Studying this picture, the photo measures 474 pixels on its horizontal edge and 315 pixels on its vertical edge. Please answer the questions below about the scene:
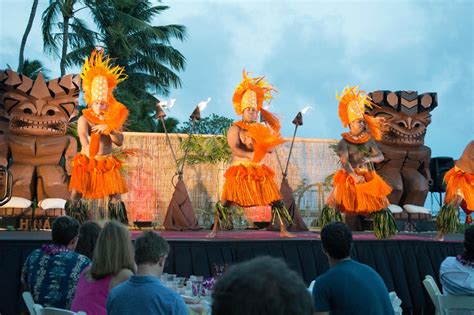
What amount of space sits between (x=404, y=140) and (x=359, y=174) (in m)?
2.51

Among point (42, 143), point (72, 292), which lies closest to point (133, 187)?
point (42, 143)

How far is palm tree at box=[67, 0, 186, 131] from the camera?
689 inches

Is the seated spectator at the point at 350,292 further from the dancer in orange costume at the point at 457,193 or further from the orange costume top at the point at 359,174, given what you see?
the dancer in orange costume at the point at 457,193

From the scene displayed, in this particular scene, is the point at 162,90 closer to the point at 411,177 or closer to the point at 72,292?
the point at 411,177

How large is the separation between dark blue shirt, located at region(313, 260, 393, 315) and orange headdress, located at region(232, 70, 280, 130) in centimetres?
425

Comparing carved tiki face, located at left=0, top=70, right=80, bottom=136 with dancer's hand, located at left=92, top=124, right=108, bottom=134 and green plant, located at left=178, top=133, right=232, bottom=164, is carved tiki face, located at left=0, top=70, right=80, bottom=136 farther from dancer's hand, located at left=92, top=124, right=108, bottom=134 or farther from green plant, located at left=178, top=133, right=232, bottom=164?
green plant, located at left=178, top=133, right=232, bottom=164

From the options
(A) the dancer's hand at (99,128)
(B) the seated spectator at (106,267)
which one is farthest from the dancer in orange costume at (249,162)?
(B) the seated spectator at (106,267)

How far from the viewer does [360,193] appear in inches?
258

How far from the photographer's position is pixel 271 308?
96 centimetres

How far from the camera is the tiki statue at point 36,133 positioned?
7.91 meters

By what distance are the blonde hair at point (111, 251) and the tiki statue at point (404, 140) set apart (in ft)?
22.5

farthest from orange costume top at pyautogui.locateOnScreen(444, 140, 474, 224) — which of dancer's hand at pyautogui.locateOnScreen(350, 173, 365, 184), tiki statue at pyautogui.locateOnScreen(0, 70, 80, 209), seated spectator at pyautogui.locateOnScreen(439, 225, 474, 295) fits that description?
tiki statue at pyautogui.locateOnScreen(0, 70, 80, 209)

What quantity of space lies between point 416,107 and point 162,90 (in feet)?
41.0

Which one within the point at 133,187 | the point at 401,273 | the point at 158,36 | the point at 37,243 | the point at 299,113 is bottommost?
the point at 401,273
